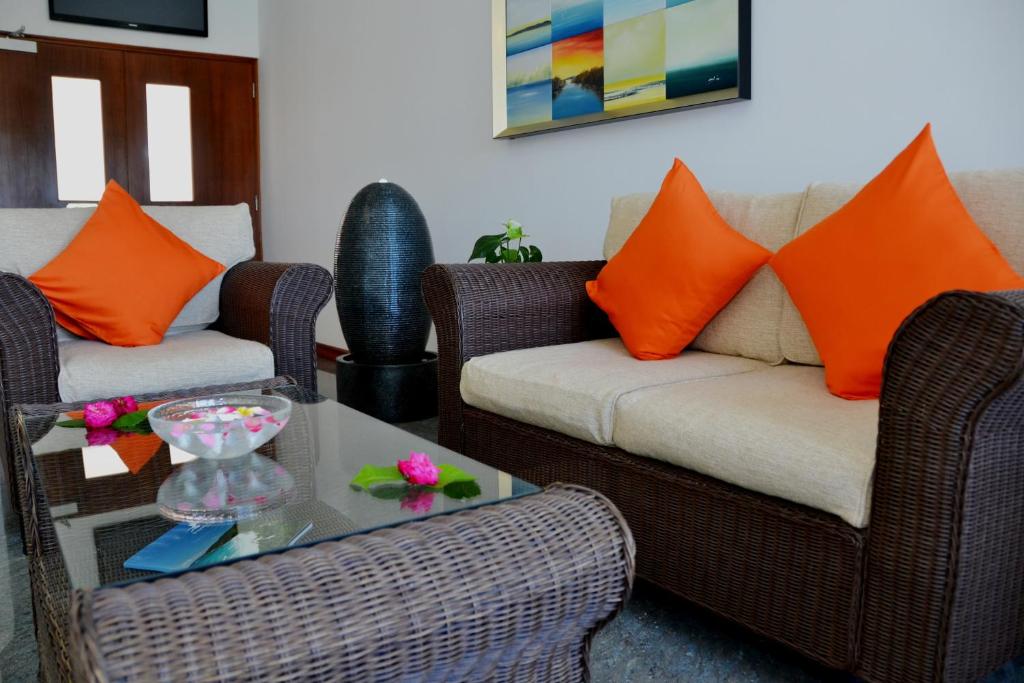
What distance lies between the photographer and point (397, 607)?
0.85 m

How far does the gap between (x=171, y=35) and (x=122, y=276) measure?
365cm

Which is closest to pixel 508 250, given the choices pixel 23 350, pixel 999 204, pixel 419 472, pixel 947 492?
pixel 23 350

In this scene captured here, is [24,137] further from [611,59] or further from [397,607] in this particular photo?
[397,607]

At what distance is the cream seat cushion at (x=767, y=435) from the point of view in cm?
126

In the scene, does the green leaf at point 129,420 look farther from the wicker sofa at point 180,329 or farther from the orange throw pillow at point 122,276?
the orange throw pillow at point 122,276

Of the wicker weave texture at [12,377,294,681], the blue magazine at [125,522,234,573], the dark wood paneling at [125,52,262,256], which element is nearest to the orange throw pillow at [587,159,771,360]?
the wicker weave texture at [12,377,294,681]

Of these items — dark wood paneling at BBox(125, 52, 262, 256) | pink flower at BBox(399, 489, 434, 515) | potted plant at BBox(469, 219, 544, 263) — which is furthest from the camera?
dark wood paneling at BBox(125, 52, 262, 256)

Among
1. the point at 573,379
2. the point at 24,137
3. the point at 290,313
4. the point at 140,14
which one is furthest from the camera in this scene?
the point at 140,14

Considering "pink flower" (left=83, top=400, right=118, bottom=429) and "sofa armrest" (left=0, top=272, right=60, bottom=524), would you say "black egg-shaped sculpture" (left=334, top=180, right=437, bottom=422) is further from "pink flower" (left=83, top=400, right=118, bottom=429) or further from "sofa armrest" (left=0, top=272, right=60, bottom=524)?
"pink flower" (left=83, top=400, right=118, bottom=429)

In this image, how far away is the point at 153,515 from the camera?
1.04m

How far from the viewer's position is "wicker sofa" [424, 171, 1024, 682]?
1137 mm

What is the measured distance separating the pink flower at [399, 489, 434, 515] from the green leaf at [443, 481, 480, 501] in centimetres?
3

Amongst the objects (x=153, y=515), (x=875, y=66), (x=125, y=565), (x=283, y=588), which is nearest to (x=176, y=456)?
(x=153, y=515)

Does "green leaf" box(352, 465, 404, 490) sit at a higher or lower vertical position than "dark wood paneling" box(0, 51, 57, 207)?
lower
